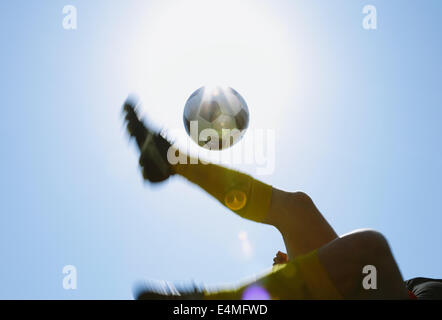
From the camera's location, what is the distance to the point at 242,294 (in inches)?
64.2

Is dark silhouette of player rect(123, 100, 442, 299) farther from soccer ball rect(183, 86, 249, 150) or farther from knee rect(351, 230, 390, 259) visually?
soccer ball rect(183, 86, 249, 150)

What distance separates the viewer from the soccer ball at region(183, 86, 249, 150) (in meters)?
3.20

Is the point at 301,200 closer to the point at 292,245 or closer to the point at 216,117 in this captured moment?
the point at 292,245

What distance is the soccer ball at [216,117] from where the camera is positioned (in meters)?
3.20

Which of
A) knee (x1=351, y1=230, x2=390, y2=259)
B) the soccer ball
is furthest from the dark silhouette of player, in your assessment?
the soccer ball

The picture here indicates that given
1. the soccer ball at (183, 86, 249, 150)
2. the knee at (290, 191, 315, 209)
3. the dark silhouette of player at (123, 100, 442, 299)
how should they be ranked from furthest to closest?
the soccer ball at (183, 86, 249, 150) → the knee at (290, 191, 315, 209) → the dark silhouette of player at (123, 100, 442, 299)

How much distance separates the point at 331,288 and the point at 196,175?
1089 millimetres

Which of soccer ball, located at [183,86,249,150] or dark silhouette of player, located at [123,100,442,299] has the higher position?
soccer ball, located at [183,86,249,150]

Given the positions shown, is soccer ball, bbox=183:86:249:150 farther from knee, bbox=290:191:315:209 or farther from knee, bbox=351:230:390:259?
knee, bbox=351:230:390:259

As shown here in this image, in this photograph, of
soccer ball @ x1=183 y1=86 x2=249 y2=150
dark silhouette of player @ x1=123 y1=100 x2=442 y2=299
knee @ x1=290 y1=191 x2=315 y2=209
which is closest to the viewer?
dark silhouette of player @ x1=123 y1=100 x2=442 y2=299

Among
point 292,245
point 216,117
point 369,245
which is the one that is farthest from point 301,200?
point 216,117

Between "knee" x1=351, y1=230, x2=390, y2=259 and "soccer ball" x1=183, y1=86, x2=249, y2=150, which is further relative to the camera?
"soccer ball" x1=183, y1=86, x2=249, y2=150
